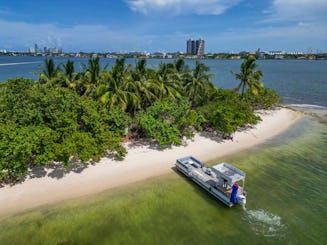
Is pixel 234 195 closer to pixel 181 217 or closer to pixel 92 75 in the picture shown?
pixel 181 217

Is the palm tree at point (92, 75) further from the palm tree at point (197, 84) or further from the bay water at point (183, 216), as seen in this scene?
the bay water at point (183, 216)

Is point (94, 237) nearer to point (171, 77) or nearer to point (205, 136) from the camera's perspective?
point (205, 136)

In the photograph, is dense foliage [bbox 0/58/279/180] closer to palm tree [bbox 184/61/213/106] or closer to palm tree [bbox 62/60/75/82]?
palm tree [bbox 62/60/75/82]

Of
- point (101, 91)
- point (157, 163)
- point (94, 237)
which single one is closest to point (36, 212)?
point (94, 237)

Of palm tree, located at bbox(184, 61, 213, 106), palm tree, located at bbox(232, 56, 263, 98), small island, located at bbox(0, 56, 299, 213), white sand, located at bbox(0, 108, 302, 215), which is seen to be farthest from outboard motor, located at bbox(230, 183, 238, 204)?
palm tree, located at bbox(232, 56, 263, 98)

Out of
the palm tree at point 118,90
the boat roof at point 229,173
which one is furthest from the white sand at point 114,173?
the palm tree at point 118,90
